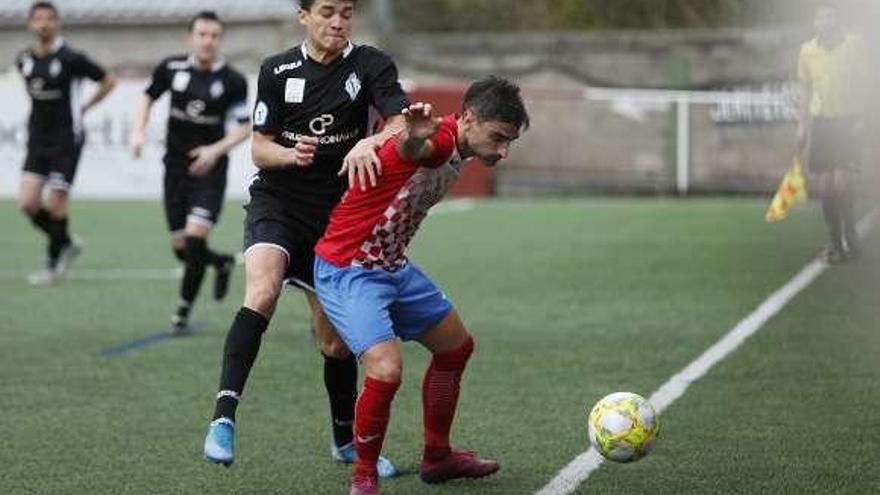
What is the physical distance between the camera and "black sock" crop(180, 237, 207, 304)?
39.7 feet

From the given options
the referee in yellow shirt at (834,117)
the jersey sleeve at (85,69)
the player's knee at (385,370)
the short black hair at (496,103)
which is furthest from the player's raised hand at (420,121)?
the jersey sleeve at (85,69)

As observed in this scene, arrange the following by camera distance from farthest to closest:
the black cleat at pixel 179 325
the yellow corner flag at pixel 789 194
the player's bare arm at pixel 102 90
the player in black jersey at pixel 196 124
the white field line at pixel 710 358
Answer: the player's bare arm at pixel 102 90 < the yellow corner flag at pixel 789 194 < the player in black jersey at pixel 196 124 < the black cleat at pixel 179 325 < the white field line at pixel 710 358

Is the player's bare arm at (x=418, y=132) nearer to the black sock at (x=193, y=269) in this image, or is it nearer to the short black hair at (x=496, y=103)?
the short black hair at (x=496, y=103)

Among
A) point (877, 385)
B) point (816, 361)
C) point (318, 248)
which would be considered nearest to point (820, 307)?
point (816, 361)

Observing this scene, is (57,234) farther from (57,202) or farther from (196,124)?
(196,124)

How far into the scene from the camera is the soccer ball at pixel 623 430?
6797 mm

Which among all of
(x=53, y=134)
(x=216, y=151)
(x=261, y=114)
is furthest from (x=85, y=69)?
(x=261, y=114)

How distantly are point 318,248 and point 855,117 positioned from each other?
238 cm

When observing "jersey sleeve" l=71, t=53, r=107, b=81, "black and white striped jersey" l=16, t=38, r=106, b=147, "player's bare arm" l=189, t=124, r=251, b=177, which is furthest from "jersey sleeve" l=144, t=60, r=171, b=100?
"black and white striped jersey" l=16, t=38, r=106, b=147

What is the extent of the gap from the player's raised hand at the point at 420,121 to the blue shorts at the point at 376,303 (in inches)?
25.7

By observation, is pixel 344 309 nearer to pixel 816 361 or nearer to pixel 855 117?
pixel 855 117

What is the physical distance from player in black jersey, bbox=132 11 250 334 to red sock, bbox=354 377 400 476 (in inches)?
225

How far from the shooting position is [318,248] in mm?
6820

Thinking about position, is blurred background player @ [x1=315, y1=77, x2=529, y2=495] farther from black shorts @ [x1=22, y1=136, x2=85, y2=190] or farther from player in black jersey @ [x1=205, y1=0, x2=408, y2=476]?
black shorts @ [x1=22, y1=136, x2=85, y2=190]
